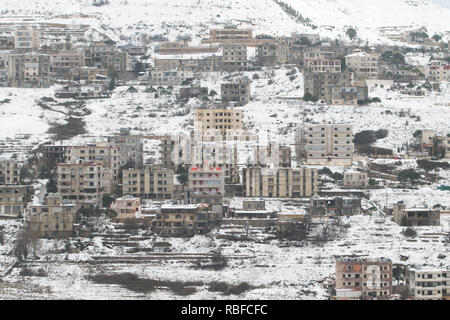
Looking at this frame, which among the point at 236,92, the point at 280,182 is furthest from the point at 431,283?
the point at 236,92

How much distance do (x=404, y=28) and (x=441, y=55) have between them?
2443 cm

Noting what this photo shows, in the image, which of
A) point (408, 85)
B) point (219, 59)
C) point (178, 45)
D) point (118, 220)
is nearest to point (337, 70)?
point (408, 85)

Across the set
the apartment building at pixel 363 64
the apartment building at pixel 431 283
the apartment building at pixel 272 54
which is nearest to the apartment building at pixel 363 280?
the apartment building at pixel 431 283

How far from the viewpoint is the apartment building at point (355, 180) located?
40594 millimetres

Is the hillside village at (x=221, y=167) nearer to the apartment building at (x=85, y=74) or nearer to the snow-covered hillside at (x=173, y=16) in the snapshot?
the apartment building at (x=85, y=74)

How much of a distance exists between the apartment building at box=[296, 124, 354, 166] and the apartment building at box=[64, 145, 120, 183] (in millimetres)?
8150

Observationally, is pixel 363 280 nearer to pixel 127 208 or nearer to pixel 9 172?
pixel 127 208

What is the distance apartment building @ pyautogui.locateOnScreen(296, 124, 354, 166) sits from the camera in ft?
147

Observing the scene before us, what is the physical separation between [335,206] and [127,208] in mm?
6950

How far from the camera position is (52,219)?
34000 mm

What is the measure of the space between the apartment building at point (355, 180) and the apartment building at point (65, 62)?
25.9 metres

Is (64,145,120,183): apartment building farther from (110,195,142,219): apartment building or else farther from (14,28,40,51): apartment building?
(14,28,40,51): apartment building

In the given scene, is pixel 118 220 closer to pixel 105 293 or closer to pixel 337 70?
pixel 105 293

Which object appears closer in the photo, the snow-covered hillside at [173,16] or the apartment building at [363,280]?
the apartment building at [363,280]
